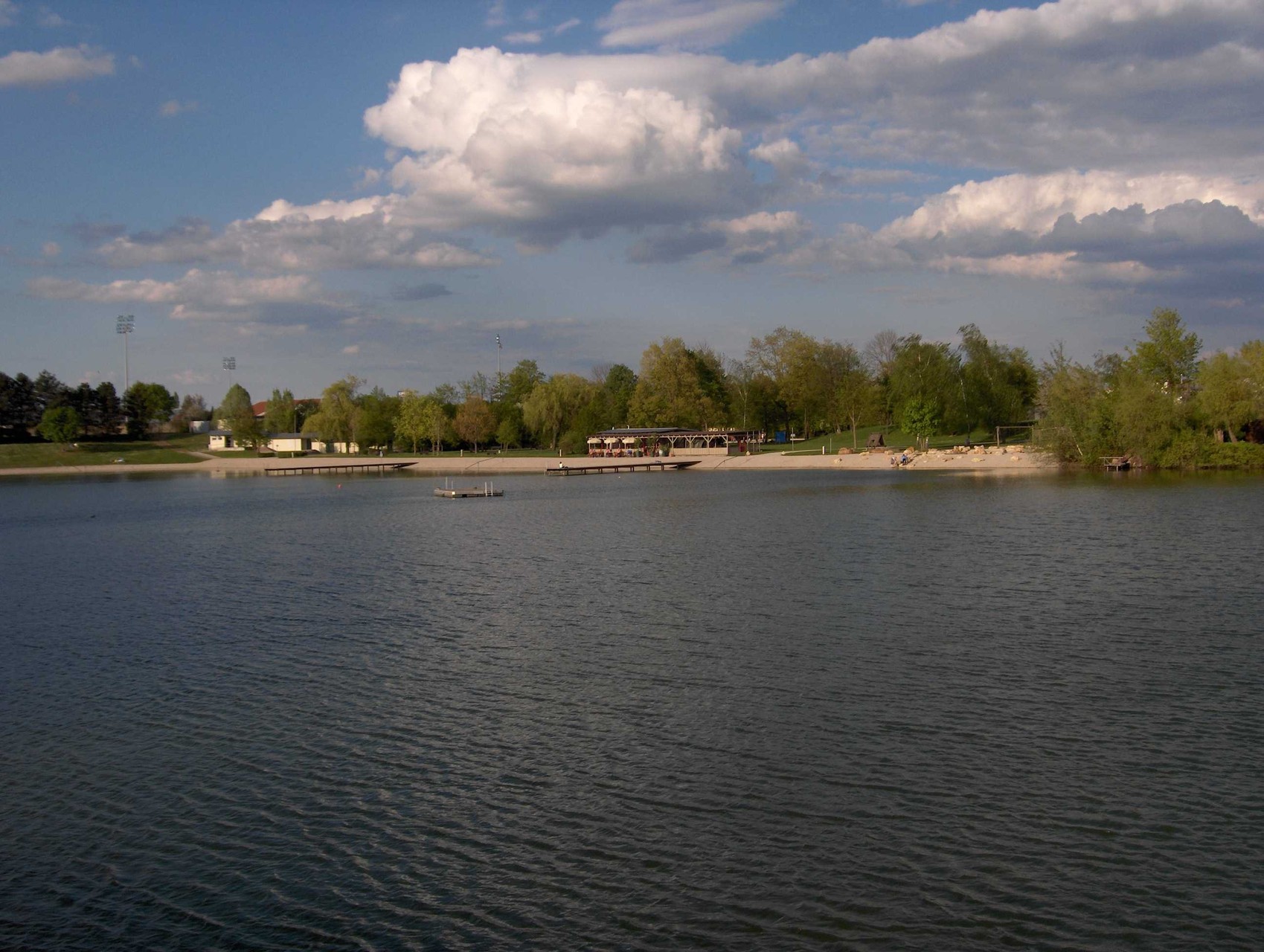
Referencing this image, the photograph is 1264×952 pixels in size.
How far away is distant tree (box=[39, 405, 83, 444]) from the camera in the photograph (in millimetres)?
127125

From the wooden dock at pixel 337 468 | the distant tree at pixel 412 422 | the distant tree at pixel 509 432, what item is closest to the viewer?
the wooden dock at pixel 337 468

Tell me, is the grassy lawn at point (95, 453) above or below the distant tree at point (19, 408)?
below

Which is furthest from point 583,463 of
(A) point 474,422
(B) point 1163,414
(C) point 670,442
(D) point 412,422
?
(B) point 1163,414

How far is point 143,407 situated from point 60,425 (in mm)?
17314

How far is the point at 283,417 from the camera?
164 meters

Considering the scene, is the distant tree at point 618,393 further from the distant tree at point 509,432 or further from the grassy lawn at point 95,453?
the grassy lawn at point 95,453

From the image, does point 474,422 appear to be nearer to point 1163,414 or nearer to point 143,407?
point 143,407

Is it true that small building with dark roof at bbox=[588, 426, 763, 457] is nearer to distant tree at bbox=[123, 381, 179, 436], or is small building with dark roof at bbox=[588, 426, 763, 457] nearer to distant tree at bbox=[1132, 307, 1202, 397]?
distant tree at bbox=[1132, 307, 1202, 397]

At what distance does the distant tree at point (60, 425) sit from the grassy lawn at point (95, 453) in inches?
64.9

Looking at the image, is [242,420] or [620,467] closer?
[620,467]

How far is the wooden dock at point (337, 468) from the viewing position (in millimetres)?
112688

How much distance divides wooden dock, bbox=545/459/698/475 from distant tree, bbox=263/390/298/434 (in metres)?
77.3

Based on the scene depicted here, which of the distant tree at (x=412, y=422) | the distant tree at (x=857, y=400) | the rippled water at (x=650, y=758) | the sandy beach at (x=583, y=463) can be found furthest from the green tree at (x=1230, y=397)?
the distant tree at (x=412, y=422)

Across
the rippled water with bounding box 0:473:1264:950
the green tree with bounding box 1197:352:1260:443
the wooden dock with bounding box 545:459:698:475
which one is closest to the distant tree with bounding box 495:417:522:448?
the wooden dock with bounding box 545:459:698:475
